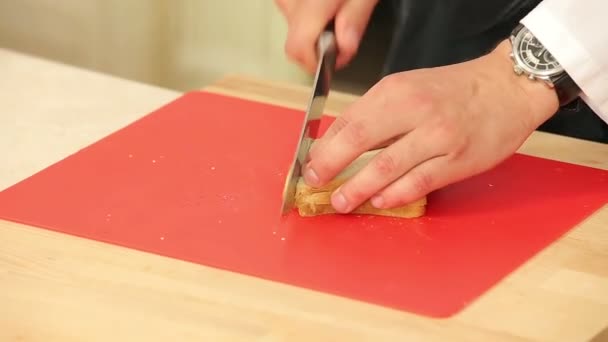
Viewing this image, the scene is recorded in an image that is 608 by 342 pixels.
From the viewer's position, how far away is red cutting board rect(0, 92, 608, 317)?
848mm

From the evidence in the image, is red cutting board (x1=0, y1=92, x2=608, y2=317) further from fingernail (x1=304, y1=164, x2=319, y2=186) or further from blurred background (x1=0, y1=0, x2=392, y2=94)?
blurred background (x1=0, y1=0, x2=392, y2=94)

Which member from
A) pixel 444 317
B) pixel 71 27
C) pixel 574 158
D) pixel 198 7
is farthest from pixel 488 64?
pixel 71 27

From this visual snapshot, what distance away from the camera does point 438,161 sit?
962mm

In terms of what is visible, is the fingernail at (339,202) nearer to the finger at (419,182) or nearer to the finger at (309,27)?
the finger at (419,182)

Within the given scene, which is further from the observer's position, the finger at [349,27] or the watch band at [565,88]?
the finger at [349,27]

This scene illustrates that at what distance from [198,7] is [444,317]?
3.65ft

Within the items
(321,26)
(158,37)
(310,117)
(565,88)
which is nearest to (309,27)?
(321,26)

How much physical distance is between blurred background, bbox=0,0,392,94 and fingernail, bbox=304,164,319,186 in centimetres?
75

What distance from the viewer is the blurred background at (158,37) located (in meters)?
1.75

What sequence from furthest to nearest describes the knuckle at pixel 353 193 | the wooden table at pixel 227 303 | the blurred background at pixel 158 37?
the blurred background at pixel 158 37
the knuckle at pixel 353 193
the wooden table at pixel 227 303

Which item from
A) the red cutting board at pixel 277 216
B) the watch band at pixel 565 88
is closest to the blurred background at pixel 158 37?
the red cutting board at pixel 277 216

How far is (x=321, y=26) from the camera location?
115 centimetres

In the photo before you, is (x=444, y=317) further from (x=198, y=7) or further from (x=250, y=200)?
(x=198, y=7)

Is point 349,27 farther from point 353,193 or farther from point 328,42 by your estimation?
point 353,193
